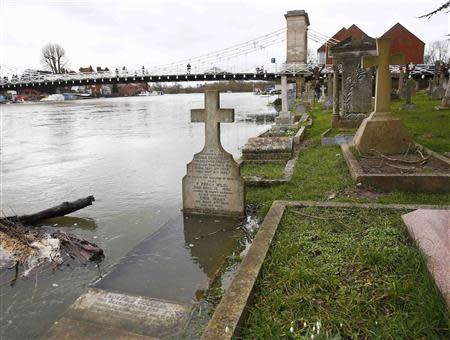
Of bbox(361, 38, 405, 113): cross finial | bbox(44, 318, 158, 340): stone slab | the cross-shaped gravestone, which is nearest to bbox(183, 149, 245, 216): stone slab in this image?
bbox(44, 318, 158, 340): stone slab

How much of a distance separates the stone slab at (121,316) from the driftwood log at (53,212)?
2477mm

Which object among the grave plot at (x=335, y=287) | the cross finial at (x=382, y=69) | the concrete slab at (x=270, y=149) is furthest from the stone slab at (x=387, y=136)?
the grave plot at (x=335, y=287)

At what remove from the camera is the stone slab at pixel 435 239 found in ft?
8.72

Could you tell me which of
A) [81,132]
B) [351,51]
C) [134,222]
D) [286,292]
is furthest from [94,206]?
[81,132]

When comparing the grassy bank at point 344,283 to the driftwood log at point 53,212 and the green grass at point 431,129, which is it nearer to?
the driftwood log at point 53,212

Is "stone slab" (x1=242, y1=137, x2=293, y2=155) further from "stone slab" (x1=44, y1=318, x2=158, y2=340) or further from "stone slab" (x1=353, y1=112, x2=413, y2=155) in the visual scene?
"stone slab" (x1=44, y1=318, x2=158, y2=340)

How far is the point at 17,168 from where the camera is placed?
10.3 meters

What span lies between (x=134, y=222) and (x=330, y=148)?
5176mm

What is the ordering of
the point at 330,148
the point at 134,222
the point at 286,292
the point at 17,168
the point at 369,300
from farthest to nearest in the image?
the point at 17,168 → the point at 330,148 → the point at 134,222 → the point at 286,292 → the point at 369,300

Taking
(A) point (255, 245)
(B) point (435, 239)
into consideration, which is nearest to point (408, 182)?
(B) point (435, 239)

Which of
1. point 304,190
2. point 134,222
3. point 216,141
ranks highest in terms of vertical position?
point 216,141

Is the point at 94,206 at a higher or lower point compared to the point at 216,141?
lower

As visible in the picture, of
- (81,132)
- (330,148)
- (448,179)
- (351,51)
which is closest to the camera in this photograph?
(448,179)

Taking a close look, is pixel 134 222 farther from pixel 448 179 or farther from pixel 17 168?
pixel 17 168
